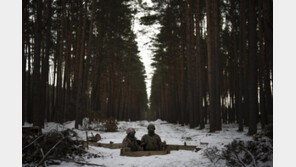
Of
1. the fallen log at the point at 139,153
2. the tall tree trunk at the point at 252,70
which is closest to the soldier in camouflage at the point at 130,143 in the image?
the fallen log at the point at 139,153

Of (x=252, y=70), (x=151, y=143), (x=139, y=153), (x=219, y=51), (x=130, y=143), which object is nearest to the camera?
(x=139, y=153)

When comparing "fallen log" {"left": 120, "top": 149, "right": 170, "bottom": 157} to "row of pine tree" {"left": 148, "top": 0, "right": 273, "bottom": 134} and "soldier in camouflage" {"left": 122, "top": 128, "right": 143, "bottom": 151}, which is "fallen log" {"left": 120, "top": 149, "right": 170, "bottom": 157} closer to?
"soldier in camouflage" {"left": 122, "top": 128, "right": 143, "bottom": 151}

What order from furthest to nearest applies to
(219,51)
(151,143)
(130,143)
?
(219,51) → (151,143) → (130,143)

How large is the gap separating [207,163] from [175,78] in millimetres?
20754

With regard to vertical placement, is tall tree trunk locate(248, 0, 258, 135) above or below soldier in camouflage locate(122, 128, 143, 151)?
above

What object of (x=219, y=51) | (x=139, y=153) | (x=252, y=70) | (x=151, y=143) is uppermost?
(x=219, y=51)

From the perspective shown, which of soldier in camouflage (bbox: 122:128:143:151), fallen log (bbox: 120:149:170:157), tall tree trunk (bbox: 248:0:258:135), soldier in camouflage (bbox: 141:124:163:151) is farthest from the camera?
tall tree trunk (bbox: 248:0:258:135)

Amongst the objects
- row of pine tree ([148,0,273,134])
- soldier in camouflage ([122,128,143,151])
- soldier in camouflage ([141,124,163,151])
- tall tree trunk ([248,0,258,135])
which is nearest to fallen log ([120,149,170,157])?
soldier in camouflage ([122,128,143,151])

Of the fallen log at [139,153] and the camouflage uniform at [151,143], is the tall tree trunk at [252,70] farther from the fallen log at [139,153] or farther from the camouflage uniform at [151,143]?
the fallen log at [139,153]

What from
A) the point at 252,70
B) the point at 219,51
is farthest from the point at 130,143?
the point at 219,51

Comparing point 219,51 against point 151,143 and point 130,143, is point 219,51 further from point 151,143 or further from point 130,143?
point 130,143

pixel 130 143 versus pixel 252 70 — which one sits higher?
pixel 252 70

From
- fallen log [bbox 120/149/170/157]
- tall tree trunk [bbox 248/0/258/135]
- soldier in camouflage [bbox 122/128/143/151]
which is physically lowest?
fallen log [bbox 120/149/170/157]

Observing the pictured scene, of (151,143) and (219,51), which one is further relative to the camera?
(219,51)
